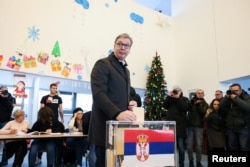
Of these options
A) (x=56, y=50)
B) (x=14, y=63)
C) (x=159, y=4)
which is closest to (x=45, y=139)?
(x=14, y=63)

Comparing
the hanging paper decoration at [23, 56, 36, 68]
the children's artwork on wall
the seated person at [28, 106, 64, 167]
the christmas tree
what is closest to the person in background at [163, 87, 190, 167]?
the christmas tree

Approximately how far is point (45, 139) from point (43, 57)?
6.95ft

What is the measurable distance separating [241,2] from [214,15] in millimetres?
802

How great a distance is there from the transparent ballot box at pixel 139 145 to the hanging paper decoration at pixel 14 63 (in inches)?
172

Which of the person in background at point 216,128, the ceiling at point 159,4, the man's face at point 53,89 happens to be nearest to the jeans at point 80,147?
the man's face at point 53,89

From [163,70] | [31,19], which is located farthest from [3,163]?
[163,70]

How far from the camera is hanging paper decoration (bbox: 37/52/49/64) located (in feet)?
16.6

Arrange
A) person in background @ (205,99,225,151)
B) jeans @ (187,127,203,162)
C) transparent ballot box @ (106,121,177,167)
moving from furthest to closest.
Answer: jeans @ (187,127,203,162), person in background @ (205,99,225,151), transparent ballot box @ (106,121,177,167)

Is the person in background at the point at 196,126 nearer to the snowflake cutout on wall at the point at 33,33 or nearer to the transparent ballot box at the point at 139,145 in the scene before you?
the transparent ballot box at the point at 139,145

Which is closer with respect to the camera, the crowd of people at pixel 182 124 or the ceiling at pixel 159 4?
the crowd of people at pixel 182 124

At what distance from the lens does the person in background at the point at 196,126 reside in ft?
13.6

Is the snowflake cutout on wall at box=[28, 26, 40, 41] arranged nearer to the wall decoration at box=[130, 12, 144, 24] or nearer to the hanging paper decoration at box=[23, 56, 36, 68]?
the hanging paper decoration at box=[23, 56, 36, 68]

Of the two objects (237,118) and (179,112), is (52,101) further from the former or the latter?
(237,118)

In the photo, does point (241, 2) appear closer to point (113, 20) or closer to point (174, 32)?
point (174, 32)
